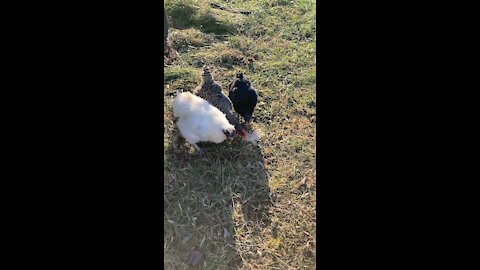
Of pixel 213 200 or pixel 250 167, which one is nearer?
pixel 213 200

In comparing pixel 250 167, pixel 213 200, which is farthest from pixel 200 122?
pixel 213 200

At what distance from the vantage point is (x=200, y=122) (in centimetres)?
387

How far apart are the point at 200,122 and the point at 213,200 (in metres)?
0.64

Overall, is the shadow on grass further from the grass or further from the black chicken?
the black chicken

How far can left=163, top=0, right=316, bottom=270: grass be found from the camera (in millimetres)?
3291

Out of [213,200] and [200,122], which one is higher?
[200,122]

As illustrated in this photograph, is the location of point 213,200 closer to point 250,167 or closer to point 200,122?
point 250,167

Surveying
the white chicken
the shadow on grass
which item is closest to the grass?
the shadow on grass
